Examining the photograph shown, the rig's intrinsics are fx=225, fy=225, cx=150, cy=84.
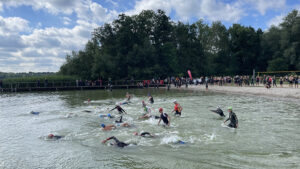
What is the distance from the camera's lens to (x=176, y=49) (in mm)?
58594

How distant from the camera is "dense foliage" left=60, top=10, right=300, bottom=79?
5069 centimetres

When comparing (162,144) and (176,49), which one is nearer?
(162,144)

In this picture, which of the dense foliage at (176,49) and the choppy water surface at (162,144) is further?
the dense foliage at (176,49)

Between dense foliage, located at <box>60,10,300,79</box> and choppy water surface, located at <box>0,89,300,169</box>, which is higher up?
dense foliage, located at <box>60,10,300,79</box>

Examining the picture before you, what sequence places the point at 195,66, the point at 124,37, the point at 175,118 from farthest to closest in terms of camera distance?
the point at 195,66 → the point at 124,37 → the point at 175,118

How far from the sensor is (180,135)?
12.2 meters

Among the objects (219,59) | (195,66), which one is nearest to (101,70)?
(195,66)

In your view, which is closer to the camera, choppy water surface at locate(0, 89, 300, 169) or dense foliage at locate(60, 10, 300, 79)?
choppy water surface at locate(0, 89, 300, 169)

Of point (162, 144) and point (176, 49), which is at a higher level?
point (176, 49)

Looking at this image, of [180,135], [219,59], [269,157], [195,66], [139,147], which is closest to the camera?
[269,157]

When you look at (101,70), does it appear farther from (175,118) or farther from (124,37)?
(175,118)

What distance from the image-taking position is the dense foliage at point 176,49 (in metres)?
50.7

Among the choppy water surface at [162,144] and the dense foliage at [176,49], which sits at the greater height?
the dense foliage at [176,49]

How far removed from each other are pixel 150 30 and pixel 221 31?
26208mm
